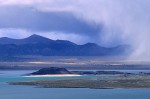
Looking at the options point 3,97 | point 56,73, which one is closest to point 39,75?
point 56,73

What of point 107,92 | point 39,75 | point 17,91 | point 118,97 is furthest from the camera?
point 39,75

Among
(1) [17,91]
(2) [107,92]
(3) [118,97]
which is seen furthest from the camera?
(1) [17,91]

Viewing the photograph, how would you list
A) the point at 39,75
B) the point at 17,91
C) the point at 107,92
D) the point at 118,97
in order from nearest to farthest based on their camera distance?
1. the point at 118,97
2. the point at 107,92
3. the point at 17,91
4. the point at 39,75

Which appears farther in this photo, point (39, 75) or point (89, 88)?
point (39, 75)

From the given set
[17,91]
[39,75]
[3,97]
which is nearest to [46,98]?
[3,97]

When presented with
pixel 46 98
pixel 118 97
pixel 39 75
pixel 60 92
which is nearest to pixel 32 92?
pixel 60 92

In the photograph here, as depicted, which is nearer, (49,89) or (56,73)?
(49,89)

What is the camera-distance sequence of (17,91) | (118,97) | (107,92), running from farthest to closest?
(17,91) < (107,92) < (118,97)

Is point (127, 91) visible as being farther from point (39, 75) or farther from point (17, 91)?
point (39, 75)

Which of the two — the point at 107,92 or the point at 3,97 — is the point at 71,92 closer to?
the point at 107,92
